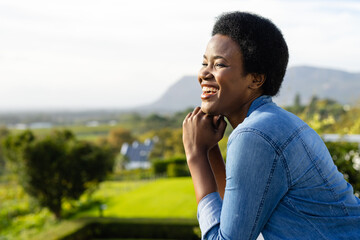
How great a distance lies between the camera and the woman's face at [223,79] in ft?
3.87

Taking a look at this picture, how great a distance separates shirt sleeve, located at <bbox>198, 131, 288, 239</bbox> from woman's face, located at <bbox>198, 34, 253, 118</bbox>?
200 mm

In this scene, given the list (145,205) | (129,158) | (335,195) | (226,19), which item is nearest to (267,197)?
(335,195)

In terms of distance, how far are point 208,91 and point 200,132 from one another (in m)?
0.14

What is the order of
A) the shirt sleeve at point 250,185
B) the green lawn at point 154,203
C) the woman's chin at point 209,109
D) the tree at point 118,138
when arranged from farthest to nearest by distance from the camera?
the tree at point 118,138, the green lawn at point 154,203, the woman's chin at point 209,109, the shirt sleeve at point 250,185

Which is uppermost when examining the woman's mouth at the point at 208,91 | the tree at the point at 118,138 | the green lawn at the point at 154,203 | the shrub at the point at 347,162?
the woman's mouth at the point at 208,91

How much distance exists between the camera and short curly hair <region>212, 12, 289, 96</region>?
1.16m

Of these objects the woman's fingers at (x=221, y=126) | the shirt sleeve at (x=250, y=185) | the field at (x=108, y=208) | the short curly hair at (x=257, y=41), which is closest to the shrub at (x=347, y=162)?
the woman's fingers at (x=221, y=126)

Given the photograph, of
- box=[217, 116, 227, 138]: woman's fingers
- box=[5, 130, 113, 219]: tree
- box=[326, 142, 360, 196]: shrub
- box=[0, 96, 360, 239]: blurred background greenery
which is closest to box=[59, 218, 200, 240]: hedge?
box=[0, 96, 360, 239]: blurred background greenery

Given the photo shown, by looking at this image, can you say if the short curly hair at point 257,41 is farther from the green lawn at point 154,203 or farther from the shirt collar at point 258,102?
the green lawn at point 154,203

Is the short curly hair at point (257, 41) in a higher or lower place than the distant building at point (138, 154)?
higher

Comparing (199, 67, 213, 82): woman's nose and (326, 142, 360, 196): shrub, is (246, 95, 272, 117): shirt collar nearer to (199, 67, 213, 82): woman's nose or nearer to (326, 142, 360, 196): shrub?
(199, 67, 213, 82): woman's nose

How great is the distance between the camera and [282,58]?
1217 millimetres

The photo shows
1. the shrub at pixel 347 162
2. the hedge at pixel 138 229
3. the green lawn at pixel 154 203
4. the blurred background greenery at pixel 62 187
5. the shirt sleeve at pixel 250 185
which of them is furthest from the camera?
the green lawn at pixel 154 203

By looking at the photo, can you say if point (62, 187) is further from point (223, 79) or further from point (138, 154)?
point (138, 154)
